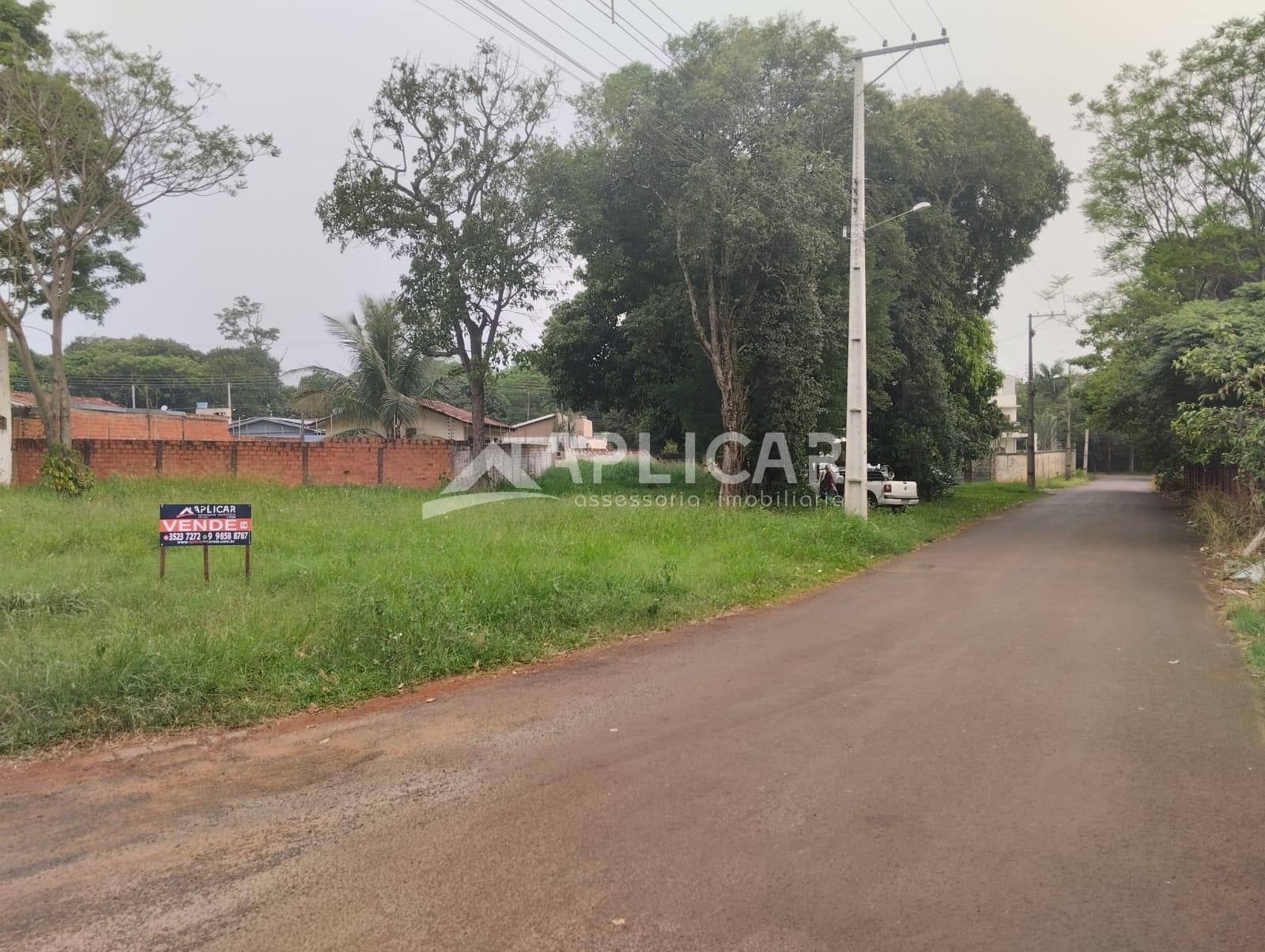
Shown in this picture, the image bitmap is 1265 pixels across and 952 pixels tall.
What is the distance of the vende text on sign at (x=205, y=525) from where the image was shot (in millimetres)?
7594

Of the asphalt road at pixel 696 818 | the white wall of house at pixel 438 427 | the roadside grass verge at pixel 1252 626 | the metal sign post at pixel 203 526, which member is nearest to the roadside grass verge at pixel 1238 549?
the roadside grass verge at pixel 1252 626

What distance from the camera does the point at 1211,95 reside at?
63.3 feet

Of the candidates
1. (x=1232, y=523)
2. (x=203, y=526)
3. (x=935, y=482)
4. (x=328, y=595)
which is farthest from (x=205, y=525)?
(x=935, y=482)

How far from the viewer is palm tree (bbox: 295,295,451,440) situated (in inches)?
1077

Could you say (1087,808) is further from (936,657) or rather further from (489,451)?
(489,451)

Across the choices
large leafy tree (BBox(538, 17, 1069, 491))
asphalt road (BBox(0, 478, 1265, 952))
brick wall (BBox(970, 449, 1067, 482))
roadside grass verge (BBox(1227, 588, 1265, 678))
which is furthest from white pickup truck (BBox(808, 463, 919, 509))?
brick wall (BBox(970, 449, 1067, 482))

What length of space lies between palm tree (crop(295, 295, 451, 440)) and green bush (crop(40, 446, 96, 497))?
456 inches

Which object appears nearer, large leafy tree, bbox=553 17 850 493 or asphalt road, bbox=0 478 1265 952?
asphalt road, bbox=0 478 1265 952

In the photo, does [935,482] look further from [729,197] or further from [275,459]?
[275,459]

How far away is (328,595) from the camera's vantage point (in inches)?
303

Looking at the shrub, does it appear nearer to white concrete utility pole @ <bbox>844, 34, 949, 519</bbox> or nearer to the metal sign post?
white concrete utility pole @ <bbox>844, 34, 949, 519</bbox>

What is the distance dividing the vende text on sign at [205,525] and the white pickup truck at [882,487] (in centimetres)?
1523

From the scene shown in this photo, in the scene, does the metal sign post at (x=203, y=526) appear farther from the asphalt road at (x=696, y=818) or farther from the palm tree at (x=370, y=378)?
the palm tree at (x=370, y=378)

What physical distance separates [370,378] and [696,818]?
85.6 feet
